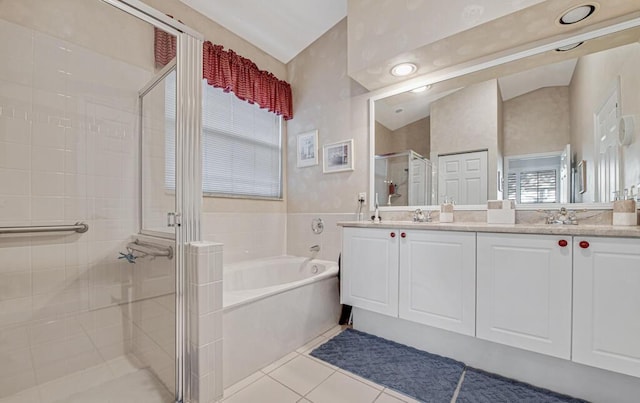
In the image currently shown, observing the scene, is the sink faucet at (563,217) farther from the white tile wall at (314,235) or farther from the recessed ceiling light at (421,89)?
the white tile wall at (314,235)

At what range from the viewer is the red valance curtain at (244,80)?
2369 millimetres

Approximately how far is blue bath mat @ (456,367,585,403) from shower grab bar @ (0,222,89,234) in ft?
7.92

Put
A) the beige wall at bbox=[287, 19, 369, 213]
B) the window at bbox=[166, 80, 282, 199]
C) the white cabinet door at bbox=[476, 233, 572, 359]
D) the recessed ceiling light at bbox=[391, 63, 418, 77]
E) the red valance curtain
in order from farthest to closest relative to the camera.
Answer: the beige wall at bbox=[287, 19, 369, 213] < the window at bbox=[166, 80, 282, 199] < the red valance curtain < the recessed ceiling light at bbox=[391, 63, 418, 77] < the white cabinet door at bbox=[476, 233, 572, 359]

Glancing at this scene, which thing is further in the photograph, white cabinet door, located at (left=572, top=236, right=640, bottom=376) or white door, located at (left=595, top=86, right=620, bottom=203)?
white door, located at (left=595, top=86, right=620, bottom=203)

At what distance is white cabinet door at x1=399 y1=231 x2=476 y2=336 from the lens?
158cm

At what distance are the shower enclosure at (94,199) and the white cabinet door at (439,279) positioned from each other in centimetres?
135

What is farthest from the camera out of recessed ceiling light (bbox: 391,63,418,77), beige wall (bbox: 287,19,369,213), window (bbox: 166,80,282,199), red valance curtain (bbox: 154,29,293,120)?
beige wall (bbox: 287,19,369,213)

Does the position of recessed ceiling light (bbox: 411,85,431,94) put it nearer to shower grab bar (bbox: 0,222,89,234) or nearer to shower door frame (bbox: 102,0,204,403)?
shower door frame (bbox: 102,0,204,403)

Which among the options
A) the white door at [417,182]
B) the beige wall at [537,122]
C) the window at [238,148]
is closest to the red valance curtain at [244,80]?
the window at [238,148]

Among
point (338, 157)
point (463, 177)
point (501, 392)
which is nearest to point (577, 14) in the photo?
point (463, 177)

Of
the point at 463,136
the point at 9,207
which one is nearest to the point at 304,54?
the point at 463,136

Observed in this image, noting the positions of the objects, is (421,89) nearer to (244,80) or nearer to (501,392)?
(244,80)

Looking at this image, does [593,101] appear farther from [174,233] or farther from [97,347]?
[97,347]

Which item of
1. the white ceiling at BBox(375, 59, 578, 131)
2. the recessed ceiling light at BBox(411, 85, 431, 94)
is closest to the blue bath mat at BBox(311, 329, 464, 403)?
the white ceiling at BBox(375, 59, 578, 131)
